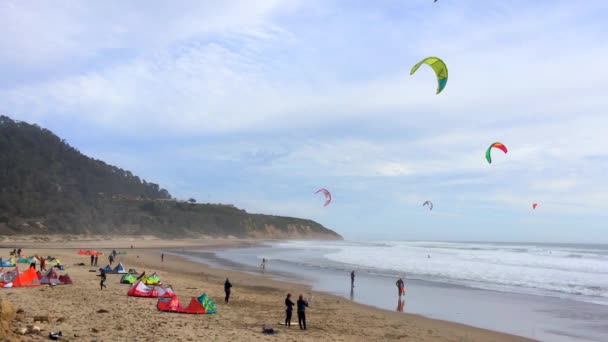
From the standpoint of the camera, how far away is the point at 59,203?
2542 inches

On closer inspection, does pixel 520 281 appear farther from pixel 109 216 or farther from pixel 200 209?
pixel 200 209

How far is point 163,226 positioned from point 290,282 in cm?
6543

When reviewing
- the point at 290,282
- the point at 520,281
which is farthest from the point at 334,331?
the point at 520,281

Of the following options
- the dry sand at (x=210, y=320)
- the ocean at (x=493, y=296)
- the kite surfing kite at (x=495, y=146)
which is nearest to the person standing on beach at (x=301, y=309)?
the dry sand at (x=210, y=320)

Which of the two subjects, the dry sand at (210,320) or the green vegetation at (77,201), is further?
the green vegetation at (77,201)

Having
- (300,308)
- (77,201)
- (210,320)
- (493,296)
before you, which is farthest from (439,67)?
(77,201)

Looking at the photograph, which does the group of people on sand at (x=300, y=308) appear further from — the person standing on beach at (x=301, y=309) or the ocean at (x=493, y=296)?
the ocean at (x=493, y=296)

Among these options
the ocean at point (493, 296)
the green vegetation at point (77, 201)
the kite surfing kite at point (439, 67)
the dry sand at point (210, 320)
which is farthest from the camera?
the green vegetation at point (77, 201)

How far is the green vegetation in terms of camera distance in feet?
196

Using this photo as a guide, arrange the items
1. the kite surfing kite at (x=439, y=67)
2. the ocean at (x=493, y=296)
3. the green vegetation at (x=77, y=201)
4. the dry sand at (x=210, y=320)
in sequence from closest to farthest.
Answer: the dry sand at (x=210, y=320) < the kite surfing kite at (x=439, y=67) < the ocean at (x=493, y=296) < the green vegetation at (x=77, y=201)

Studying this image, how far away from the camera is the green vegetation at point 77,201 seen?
5972 cm

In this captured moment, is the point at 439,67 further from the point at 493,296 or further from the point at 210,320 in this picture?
the point at 493,296

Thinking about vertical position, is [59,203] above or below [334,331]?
above

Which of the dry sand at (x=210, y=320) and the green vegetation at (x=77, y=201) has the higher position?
the green vegetation at (x=77, y=201)
